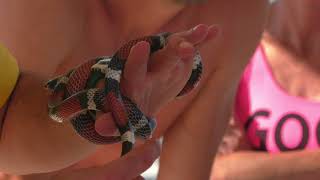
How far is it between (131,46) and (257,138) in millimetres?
839

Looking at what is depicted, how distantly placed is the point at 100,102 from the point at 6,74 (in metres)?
0.11

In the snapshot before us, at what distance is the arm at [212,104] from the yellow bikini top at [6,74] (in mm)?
276

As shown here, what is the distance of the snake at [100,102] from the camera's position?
41cm

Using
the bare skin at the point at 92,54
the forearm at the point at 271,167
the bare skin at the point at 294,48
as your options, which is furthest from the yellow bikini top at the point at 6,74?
the bare skin at the point at 294,48

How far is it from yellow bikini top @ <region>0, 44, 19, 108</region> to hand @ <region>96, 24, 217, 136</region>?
110mm

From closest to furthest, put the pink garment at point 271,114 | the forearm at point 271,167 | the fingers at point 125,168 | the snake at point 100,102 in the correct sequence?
the snake at point 100,102, the fingers at point 125,168, the forearm at point 271,167, the pink garment at point 271,114

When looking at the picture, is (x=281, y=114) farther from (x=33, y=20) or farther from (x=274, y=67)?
(x=33, y=20)

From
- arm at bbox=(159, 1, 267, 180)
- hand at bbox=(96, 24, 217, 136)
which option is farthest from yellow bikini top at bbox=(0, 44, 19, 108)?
arm at bbox=(159, 1, 267, 180)

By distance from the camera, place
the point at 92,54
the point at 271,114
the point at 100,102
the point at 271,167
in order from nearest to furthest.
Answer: the point at 100,102 < the point at 92,54 < the point at 271,167 < the point at 271,114

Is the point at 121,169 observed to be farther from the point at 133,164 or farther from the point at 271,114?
the point at 271,114

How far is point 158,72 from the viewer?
45 centimetres

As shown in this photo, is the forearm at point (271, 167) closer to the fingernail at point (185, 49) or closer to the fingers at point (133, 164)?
→ the fingers at point (133, 164)

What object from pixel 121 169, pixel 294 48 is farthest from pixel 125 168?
pixel 294 48

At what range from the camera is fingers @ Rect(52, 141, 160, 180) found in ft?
1.97
